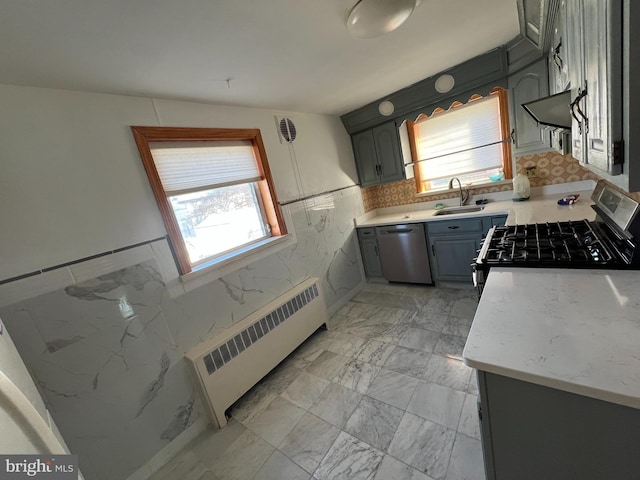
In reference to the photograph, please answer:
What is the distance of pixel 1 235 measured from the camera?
116 cm

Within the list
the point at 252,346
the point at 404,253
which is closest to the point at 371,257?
the point at 404,253

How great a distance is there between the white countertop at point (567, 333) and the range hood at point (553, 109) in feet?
2.52

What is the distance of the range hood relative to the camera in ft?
3.92

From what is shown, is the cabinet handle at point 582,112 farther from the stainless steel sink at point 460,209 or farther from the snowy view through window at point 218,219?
the snowy view through window at point 218,219

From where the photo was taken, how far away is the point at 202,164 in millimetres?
1968

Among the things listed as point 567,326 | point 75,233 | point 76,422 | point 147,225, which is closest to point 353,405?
point 567,326

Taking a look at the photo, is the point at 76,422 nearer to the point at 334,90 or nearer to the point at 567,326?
the point at 567,326

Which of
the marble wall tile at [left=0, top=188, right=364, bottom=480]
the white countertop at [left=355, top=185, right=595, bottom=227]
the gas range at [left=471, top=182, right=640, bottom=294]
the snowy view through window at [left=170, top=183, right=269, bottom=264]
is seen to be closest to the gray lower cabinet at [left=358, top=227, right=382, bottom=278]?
the white countertop at [left=355, top=185, right=595, bottom=227]

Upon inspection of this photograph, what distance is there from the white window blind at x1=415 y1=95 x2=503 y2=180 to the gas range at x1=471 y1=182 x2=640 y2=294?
1.39 metres

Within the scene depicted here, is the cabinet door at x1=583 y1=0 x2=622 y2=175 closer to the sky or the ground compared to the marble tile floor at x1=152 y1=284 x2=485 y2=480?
closer to the sky

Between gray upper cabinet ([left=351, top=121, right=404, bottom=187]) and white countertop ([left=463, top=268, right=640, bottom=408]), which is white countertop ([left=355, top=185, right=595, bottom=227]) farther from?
white countertop ([left=463, top=268, right=640, bottom=408])

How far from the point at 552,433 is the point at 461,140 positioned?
9.49 feet

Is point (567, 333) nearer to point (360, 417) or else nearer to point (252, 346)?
point (360, 417)

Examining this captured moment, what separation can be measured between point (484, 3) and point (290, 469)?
9.02 ft
